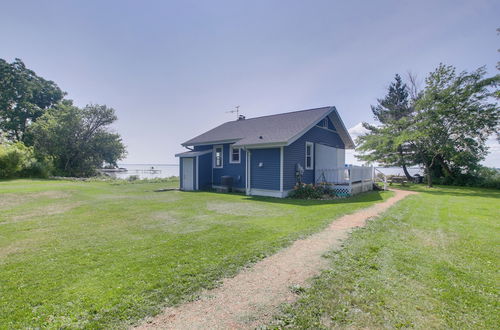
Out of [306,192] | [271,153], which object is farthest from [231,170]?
[306,192]

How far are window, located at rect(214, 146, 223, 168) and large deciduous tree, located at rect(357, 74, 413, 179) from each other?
14.9 metres

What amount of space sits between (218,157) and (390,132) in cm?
1738

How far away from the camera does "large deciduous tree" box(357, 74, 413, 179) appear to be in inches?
827

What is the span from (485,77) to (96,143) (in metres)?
38.6

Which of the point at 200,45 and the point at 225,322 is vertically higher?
the point at 200,45

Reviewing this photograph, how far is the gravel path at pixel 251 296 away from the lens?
87.0 inches

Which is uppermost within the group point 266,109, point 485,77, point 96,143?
point 485,77

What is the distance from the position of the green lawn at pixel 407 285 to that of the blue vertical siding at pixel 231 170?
9077mm

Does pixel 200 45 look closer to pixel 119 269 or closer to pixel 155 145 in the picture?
pixel 119 269

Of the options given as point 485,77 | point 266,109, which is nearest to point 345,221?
point 266,109

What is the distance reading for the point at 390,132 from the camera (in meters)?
21.6

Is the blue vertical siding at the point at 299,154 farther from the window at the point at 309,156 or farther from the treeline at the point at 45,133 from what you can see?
the treeline at the point at 45,133

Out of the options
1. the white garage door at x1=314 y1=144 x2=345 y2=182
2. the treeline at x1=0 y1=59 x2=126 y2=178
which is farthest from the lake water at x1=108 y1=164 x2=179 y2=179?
the white garage door at x1=314 y1=144 x2=345 y2=182

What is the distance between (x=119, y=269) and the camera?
3.30 m
